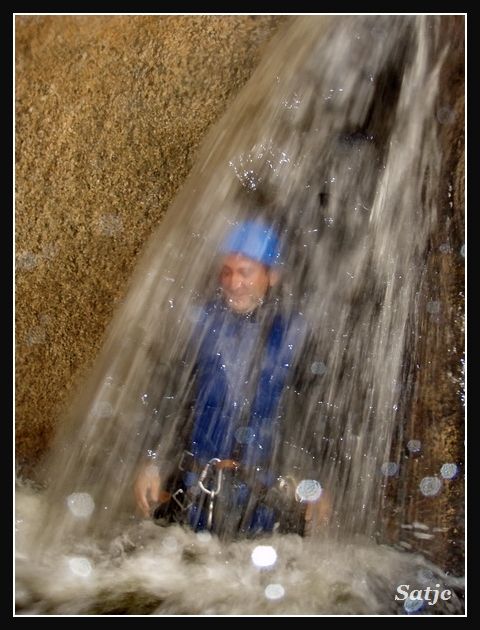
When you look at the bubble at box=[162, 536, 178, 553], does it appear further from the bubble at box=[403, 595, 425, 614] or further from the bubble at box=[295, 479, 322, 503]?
the bubble at box=[403, 595, 425, 614]

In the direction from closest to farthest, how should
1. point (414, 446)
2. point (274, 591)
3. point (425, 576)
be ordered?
point (274, 591) < point (425, 576) < point (414, 446)

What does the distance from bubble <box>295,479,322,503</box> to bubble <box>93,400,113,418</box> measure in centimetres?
92

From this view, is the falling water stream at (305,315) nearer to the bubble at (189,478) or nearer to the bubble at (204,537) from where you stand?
the bubble at (204,537)

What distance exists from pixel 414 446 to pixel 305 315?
755 mm

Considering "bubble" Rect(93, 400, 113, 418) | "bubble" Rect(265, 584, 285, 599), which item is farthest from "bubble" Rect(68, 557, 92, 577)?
"bubble" Rect(265, 584, 285, 599)

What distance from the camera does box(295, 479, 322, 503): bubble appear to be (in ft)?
9.48

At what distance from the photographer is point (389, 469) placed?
2889 mm

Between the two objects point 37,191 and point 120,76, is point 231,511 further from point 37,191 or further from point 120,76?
point 120,76

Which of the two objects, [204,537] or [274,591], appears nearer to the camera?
[274,591]

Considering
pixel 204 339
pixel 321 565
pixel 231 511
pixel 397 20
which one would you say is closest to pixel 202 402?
pixel 204 339

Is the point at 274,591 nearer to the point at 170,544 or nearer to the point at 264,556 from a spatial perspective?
the point at 264,556

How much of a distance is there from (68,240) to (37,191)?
0.84 feet

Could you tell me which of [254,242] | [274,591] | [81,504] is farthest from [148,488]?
[254,242]

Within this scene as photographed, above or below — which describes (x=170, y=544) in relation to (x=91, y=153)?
below
